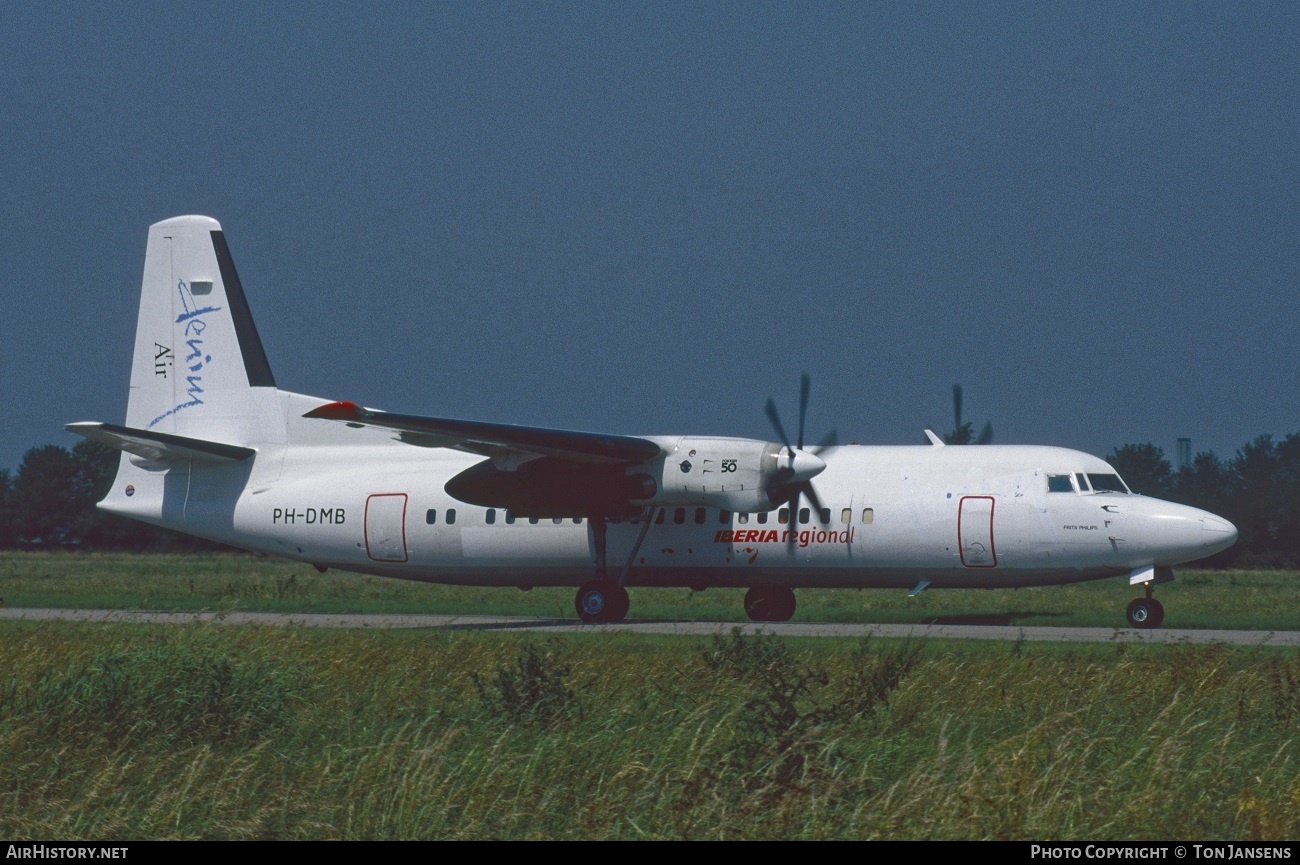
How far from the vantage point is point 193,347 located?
3231cm

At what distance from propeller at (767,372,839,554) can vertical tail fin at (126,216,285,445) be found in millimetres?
11269

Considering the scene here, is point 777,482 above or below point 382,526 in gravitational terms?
above

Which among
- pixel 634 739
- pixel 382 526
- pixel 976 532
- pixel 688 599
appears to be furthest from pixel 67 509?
pixel 634 739

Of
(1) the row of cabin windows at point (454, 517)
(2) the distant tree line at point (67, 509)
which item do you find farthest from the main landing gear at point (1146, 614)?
(2) the distant tree line at point (67, 509)

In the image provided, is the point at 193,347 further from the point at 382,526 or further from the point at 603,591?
the point at 603,591

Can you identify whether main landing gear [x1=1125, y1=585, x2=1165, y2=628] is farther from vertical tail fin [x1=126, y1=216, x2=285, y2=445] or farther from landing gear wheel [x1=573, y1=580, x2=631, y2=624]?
vertical tail fin [x1=126, y1=216, x2=285, y2=445]

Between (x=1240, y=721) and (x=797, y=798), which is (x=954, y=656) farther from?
(x=797, y=798)

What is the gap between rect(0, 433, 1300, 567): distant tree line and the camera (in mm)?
59531

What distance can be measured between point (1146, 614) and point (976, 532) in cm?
312

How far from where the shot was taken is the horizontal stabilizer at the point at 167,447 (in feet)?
94.1

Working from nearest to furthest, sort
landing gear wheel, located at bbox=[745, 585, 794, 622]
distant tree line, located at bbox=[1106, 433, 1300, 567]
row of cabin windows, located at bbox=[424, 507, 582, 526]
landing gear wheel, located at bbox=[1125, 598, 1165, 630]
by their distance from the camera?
1. landing gear wheel, located at bbox=[1125, 598, 1165, 630]
2. landing gear wheel, located at bbox=[745, 585, 794, 622]
3. row of cabin windows, located at bbox=[424, 507, 582, 526]
4. distant tree line, located at bbox=[1106, 433, 1300, 567]

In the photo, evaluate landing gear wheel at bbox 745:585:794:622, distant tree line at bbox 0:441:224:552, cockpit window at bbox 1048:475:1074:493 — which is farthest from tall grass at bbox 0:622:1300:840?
distant tree line at bbox 0:441:224:552

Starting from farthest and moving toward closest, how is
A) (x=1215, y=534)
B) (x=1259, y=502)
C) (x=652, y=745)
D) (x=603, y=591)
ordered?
(x=1259, y=502), (x=603, y=591), (x=1215, y=534), (x=652, y=745)

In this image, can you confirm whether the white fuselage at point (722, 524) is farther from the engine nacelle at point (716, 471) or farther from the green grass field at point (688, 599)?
the green grass field at point (688, 599)
